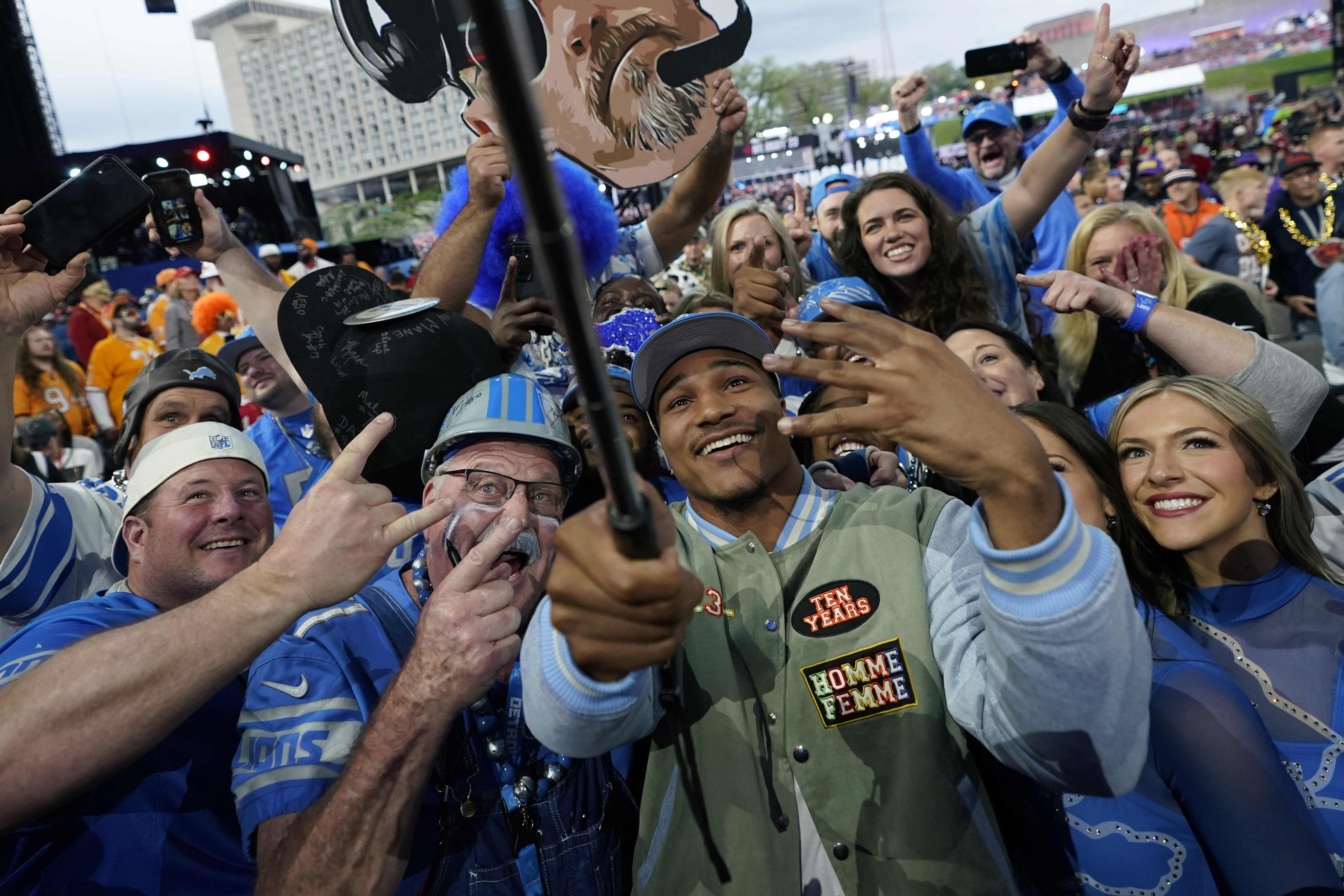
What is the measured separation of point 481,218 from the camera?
105 inches

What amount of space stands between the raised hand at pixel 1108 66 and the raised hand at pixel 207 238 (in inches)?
118

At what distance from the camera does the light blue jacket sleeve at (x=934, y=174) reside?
4168mm

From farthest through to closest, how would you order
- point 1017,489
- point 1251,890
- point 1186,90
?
point 1186,90 → point 1251,890 → point 1017,489

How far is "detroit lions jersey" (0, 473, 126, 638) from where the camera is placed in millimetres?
2451

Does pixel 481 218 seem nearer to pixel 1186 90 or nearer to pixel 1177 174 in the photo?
pixel 1177 174

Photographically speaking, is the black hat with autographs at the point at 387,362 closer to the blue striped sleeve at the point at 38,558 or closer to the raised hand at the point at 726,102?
the blue striped sleeve at the point at 38,558

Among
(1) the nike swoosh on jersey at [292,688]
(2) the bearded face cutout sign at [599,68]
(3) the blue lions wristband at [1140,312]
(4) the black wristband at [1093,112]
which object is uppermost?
(2) the bearded face cutout sign at [599,68]

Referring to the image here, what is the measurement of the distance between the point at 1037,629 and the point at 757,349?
3.56 ft

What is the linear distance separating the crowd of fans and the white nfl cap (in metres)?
0.01

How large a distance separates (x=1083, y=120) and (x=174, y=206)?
318 centimetres

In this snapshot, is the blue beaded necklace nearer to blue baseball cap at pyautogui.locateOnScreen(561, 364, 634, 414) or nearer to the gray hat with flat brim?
the gray hat with flat brim

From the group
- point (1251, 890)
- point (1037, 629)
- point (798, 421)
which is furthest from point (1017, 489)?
point (1251, 890)

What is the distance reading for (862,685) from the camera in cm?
173

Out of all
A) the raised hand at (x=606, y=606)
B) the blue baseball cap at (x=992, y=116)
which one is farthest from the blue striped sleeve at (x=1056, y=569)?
the blue baseball cap at (x=992, y=116)
